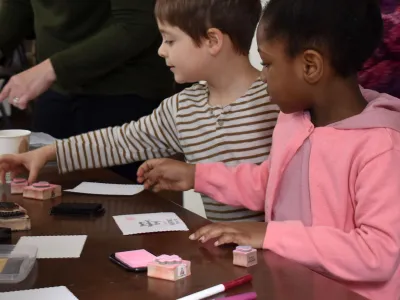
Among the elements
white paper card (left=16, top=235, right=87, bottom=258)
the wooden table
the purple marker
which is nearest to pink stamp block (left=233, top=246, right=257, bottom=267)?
the wooden table

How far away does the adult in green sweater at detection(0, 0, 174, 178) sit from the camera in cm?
201

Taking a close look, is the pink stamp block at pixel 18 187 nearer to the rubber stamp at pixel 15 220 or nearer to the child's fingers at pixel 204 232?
the rubber stamp at pixel 15 220

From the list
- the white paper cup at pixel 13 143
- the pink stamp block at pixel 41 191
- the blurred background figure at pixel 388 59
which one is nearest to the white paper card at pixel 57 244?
the pink stamp block at pixel 41 191

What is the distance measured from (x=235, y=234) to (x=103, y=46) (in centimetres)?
96

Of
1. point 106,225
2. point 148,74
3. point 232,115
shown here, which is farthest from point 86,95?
point 106,225

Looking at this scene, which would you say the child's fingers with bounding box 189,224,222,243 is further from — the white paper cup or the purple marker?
the white paper cup

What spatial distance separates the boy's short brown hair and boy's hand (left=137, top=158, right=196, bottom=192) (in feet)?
0.99

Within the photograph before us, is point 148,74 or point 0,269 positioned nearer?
point 0,269

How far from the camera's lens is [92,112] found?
213 centimetres

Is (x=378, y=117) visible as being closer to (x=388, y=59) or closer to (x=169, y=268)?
(x=388, y=59)

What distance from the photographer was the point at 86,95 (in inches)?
84.0

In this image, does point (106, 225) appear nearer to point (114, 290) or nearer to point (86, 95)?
point (114, 290)

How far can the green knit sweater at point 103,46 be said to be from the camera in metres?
2.01

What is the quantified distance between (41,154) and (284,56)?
0.69m
